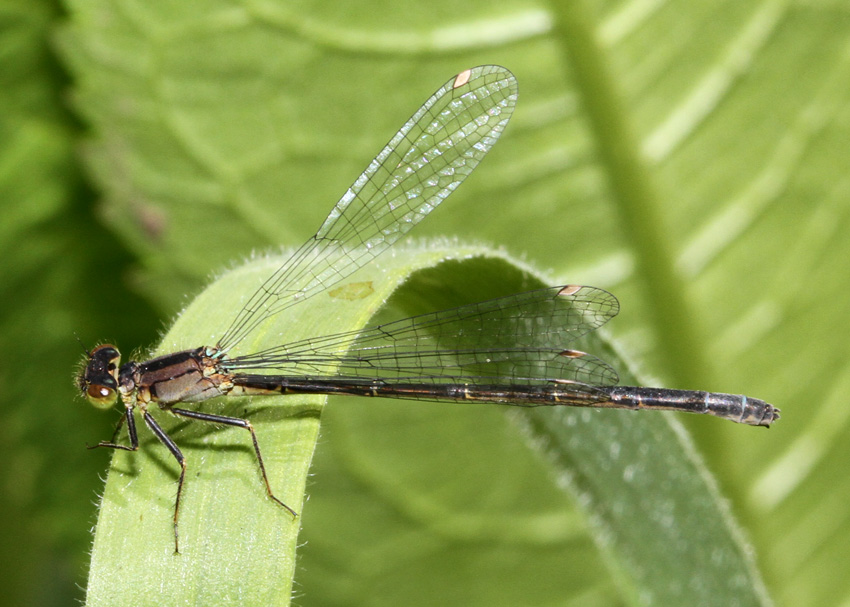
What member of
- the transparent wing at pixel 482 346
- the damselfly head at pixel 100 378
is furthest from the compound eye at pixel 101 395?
the transparent wing at pixel 482 346

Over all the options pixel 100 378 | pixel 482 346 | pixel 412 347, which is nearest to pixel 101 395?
pixel 100 378

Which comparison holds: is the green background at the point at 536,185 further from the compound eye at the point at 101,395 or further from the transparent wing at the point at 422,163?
the compound eye at the point at 101,395

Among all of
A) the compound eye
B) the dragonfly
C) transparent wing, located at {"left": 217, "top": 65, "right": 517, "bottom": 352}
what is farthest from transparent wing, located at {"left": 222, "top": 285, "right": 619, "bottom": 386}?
the compound eye

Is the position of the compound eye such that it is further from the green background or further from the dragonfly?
the green background

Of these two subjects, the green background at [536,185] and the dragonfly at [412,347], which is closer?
the dragonfly at [412,347]

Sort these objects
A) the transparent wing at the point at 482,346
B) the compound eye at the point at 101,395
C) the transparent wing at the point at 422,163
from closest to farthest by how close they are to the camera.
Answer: the transparent wing at the point at 482,346
the compound eye at the point at 101,395
the transparent wing at the point at 422,163

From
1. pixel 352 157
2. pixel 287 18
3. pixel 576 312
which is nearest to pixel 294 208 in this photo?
pixel 352 157

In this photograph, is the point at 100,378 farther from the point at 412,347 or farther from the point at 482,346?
the point at 482,346

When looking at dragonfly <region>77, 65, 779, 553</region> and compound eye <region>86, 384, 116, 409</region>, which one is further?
compound eye <region>86, 384, 116, 409</region>
